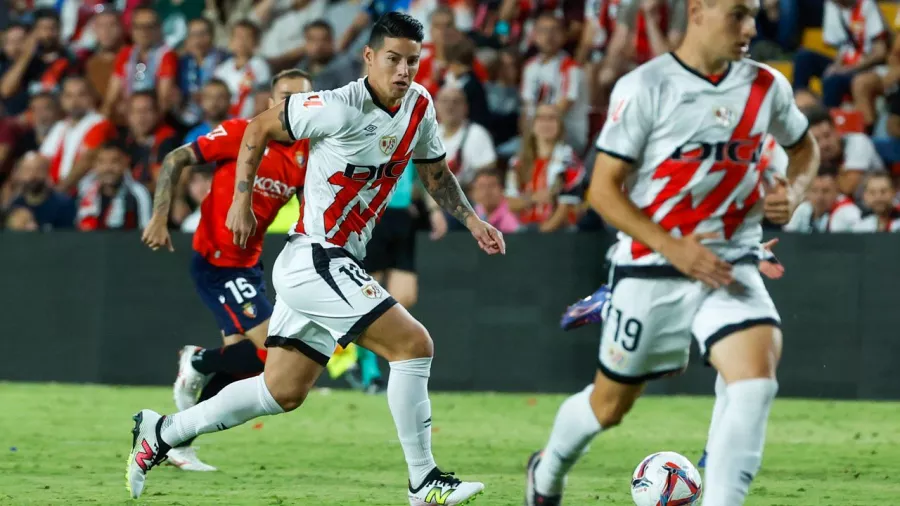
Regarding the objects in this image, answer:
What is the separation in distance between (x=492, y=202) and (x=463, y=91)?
143 cm

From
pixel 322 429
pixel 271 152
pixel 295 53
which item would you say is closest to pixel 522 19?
pixel 295 53

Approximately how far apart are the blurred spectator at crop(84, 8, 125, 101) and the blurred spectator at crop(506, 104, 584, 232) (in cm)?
553

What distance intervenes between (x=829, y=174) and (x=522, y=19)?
4389mm

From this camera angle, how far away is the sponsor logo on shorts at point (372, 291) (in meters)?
6.64

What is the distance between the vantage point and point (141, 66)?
637 inches

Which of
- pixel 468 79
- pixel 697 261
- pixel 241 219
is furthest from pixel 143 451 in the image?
pixel 468 79

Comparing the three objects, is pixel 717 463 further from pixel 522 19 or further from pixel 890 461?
pixel 522 19

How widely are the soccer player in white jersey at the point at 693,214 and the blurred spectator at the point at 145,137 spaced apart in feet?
33.1

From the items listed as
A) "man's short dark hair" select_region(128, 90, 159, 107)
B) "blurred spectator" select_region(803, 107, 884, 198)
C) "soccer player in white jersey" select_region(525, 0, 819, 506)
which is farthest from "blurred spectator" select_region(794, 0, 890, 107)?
"soccer player in white jersey" select_region(525, 0, 819, 506)

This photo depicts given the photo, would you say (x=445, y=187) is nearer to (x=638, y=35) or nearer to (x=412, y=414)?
(x=412, y=414)

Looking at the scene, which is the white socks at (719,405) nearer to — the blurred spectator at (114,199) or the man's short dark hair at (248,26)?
the blurred spectator at (114,199)


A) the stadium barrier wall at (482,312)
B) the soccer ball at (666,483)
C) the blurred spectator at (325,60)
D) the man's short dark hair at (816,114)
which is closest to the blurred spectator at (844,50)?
the man's short dark hair at (816,114)

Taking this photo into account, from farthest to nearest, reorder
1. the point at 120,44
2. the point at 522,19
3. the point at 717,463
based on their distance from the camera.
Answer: the point at 120,44
the point at 522,19
the point at 717,463

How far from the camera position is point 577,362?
42.0 feet
